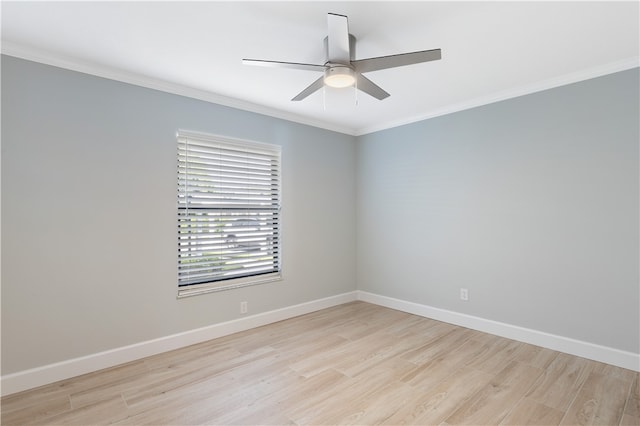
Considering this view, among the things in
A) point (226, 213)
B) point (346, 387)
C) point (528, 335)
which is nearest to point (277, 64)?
point (226, 213)

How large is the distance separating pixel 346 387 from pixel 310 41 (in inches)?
102

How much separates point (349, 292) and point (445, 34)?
3.55m

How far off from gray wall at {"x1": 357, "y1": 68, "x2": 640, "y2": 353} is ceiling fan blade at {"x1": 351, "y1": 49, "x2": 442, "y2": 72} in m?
1.92

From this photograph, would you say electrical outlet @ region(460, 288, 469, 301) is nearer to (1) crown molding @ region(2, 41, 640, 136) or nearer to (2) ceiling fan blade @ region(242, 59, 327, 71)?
(1) crown molding @ region(2, 41, 640, 136)

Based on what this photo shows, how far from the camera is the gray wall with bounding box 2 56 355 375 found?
2418 millimetres

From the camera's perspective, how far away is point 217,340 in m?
3.34

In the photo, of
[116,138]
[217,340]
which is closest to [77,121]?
[116,138]

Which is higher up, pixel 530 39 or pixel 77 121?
pixel 530 39

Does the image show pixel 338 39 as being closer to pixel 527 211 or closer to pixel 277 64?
pixel 277 64

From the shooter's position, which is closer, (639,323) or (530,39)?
(530,39)

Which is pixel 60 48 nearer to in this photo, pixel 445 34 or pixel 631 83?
pixel 445 34

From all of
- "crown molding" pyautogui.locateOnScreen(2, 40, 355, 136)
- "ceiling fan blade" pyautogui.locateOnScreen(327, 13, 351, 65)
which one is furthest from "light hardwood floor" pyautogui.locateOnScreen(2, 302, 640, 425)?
"crown molding" pyautogui.locateOnScreen(2, 40, 355, 136)

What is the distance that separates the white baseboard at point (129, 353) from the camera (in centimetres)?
240

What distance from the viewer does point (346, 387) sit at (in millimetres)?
2439
